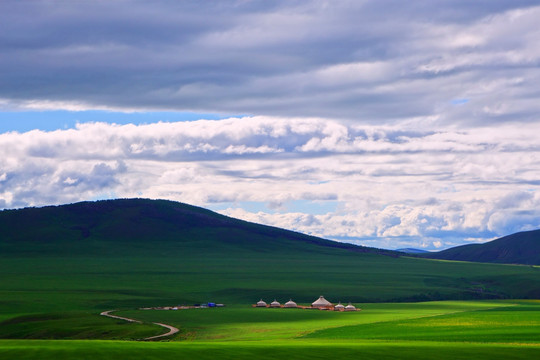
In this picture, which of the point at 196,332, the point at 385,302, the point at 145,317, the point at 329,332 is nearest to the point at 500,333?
the point at 329,332

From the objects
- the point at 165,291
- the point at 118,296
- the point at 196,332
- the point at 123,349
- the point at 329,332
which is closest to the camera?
the point at 123,349

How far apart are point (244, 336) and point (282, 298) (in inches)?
3518

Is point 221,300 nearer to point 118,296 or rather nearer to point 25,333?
point 118,296

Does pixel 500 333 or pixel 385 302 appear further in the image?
pixel 385 302

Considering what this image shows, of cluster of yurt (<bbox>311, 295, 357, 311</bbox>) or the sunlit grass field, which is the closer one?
the sunlit grass field

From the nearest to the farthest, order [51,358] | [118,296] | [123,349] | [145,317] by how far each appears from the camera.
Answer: [51,358] < [123,349] < [145,317] < [118,296]

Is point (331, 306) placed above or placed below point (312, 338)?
above

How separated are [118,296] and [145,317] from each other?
45.7 metres

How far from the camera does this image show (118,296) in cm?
17150

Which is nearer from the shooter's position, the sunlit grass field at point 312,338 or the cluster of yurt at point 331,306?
the sunlit grass field at point 312,338

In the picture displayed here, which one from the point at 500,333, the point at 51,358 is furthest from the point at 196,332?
the point at 51,358

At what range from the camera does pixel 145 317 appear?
12775 centimetres

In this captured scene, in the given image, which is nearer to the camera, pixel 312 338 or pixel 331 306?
pixel 312 338

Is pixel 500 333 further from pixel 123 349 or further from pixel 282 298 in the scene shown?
pixel 282 298
